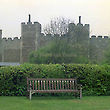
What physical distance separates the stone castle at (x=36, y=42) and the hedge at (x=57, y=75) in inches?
915

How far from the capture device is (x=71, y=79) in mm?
9469

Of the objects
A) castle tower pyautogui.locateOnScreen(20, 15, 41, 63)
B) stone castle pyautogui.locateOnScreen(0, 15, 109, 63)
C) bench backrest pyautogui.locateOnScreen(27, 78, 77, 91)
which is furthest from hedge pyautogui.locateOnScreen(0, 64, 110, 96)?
castle tower pyautogui.locateOnScreen(20, 15, 41, 63)

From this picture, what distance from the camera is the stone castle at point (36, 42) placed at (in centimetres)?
3546

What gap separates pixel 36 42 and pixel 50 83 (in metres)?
31.3

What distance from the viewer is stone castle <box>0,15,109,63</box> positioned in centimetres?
3546

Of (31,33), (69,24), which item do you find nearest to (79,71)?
(69,24)

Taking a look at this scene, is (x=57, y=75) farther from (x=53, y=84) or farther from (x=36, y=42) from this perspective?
(x=36, y=42)

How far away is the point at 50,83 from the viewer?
948cm

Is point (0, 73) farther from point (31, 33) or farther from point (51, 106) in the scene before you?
point (31, 33)

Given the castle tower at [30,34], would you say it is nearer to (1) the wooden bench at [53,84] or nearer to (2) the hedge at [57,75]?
(2) the hedge at [57,75]

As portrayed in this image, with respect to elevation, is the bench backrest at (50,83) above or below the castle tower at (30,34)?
below

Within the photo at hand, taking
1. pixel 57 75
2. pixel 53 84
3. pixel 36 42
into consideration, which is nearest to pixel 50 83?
pixel 53 84

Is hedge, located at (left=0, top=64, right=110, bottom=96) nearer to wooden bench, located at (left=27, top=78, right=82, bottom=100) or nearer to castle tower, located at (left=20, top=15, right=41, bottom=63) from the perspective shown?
wooden bench, located at (left=27, top=78, right=82, bottom=100)

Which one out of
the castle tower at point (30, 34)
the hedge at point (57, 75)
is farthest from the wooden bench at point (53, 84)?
the castle tower at point (30, 34)
